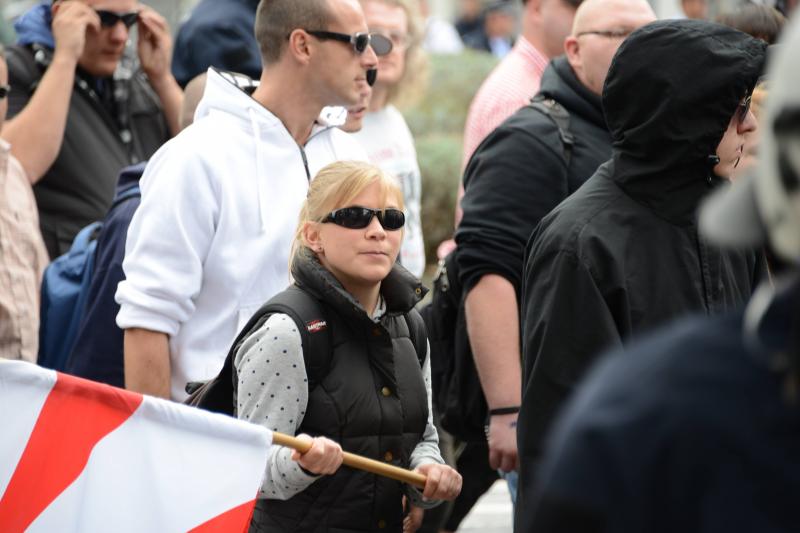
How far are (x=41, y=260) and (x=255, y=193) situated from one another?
1.33 meters

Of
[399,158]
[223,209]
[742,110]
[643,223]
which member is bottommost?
[399,158]

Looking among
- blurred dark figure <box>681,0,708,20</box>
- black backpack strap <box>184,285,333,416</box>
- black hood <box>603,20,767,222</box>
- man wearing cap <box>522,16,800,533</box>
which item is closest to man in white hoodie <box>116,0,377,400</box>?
black backpack strap <box>184,285,333,416</box>

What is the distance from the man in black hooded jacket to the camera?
355 cm

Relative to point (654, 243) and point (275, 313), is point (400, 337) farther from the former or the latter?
point (654, 243)

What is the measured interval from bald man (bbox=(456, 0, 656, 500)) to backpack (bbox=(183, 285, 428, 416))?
1059mm

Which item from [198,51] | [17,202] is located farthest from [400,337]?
[198,51]

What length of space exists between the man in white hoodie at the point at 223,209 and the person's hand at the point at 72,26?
166 cm

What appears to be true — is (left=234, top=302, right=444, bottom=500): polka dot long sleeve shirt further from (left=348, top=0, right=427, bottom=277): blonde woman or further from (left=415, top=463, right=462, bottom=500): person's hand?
(left=348, top=0, right=427, bottom=277): blonde woman

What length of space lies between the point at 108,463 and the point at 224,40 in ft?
10.2

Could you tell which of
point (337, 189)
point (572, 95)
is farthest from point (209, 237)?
point (572, 95)

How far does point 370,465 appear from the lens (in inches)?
142

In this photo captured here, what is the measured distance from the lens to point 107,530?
148 inches

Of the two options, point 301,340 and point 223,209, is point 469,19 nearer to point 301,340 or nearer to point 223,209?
point 223,209

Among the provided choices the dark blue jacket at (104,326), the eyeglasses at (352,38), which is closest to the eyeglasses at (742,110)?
the eyeglasses at (352,38)
